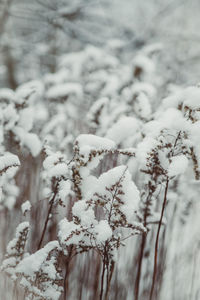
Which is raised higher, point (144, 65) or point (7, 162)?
point (144, 65)

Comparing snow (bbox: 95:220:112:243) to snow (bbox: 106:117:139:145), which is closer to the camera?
snow (bbox: 95:220:112:243)

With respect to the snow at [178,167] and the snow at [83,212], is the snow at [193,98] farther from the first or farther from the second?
the snow at [83,212]

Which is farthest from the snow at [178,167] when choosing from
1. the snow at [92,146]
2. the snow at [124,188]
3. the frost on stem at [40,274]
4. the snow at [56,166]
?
the frost on stem at [40,274]

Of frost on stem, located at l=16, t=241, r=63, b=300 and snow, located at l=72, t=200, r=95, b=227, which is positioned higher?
snow, located at l=72, t=200, r=95, b=227

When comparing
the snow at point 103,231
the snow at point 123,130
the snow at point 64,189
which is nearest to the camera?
the snow at point 103,231

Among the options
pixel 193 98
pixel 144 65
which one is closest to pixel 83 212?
pixel 193 98

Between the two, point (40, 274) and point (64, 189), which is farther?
point (64, 189)

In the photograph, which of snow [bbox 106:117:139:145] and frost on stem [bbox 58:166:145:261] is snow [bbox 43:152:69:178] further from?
snow [bbox 106:117:139:145]

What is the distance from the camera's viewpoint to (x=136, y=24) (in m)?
6.76

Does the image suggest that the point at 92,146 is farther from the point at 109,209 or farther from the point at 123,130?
the point at 123,130

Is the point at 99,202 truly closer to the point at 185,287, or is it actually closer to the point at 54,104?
the point at 185,287

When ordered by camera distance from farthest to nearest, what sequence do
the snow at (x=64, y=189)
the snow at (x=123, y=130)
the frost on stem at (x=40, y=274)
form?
the snow at (x=123, y=130)
the snow at (x=64, y=189)
the frost on stem at (x=40, y=274)

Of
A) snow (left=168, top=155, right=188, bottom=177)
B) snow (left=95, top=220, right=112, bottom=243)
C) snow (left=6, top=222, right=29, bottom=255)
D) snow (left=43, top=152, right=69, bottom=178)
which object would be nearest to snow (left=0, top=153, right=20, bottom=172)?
snow (left=43, top=152, right=69, bottom=178)

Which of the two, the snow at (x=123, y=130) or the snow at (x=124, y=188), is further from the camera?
the snow at (x=123, y=130)
